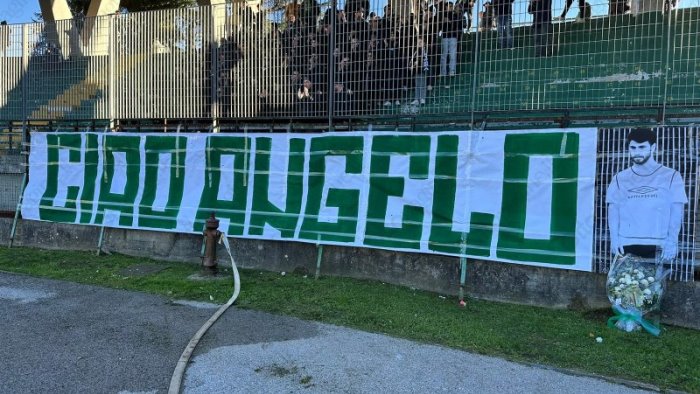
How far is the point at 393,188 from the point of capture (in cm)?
705

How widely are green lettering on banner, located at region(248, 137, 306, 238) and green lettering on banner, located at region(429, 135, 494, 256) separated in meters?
2.06

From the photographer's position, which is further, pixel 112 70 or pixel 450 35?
pixel 112 70

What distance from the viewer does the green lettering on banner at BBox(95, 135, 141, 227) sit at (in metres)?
8.78

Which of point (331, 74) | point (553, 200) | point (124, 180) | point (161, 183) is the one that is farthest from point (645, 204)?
point (124, 180)

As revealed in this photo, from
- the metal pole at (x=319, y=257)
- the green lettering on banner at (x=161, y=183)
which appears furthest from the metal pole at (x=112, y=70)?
the metal pole at (x=319, y=257)

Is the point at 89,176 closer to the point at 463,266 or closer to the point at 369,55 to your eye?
the point at 369,55

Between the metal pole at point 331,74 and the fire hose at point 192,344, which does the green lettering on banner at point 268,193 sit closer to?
the metal pole at point 331,74

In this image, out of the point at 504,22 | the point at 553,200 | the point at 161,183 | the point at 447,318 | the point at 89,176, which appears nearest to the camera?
the point at 447,318

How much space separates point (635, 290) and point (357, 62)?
4.75 meters

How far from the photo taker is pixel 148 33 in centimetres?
936

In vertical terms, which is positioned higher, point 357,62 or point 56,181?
point 357,62

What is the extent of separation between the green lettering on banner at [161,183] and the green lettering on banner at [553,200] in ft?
16.9

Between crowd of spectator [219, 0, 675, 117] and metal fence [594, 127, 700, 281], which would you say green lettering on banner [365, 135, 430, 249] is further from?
metal fence [594, 127, 700, 281]

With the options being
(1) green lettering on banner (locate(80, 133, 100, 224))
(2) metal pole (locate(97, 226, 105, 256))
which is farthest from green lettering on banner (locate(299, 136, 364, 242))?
(1) green lettering on banner (locate(80, 133, 100, 224))
